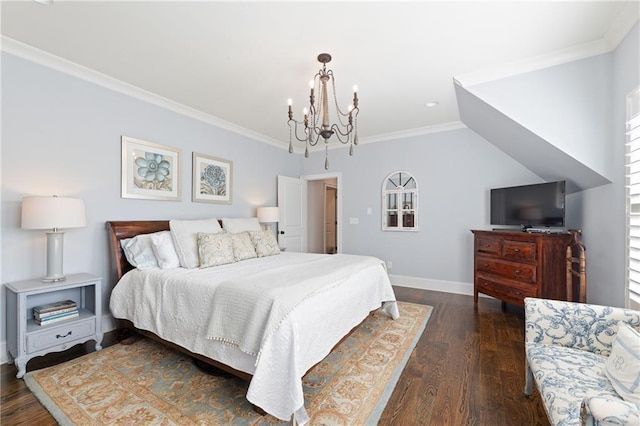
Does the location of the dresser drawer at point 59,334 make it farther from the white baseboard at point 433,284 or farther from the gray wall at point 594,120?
the gray wall at point 594,120

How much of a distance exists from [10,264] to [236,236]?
1812 mm

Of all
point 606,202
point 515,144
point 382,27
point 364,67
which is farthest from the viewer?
point 515,144

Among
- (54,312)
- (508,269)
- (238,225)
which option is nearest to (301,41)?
(238,225)

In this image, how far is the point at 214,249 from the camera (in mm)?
2795

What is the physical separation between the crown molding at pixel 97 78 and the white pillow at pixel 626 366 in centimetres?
423

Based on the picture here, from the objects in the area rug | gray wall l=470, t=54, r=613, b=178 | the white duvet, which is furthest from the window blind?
the white duvet

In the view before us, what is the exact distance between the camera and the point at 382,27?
6.63 feet

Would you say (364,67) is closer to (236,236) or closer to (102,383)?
(236,236)

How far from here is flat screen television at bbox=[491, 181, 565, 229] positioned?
2.88 metres

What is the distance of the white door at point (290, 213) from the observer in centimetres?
506

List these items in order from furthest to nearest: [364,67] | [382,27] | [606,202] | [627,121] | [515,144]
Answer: [515,144] → [364,67] → [606,202] → [382,27] → [627,121]

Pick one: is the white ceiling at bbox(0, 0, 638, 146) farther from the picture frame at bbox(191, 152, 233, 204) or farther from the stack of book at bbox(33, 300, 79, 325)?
the stack of book at bbox(33, 300, 79, 325)

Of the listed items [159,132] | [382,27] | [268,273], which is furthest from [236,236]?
[382,27]

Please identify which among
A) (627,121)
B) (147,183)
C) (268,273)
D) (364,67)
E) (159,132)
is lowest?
(268,273)
